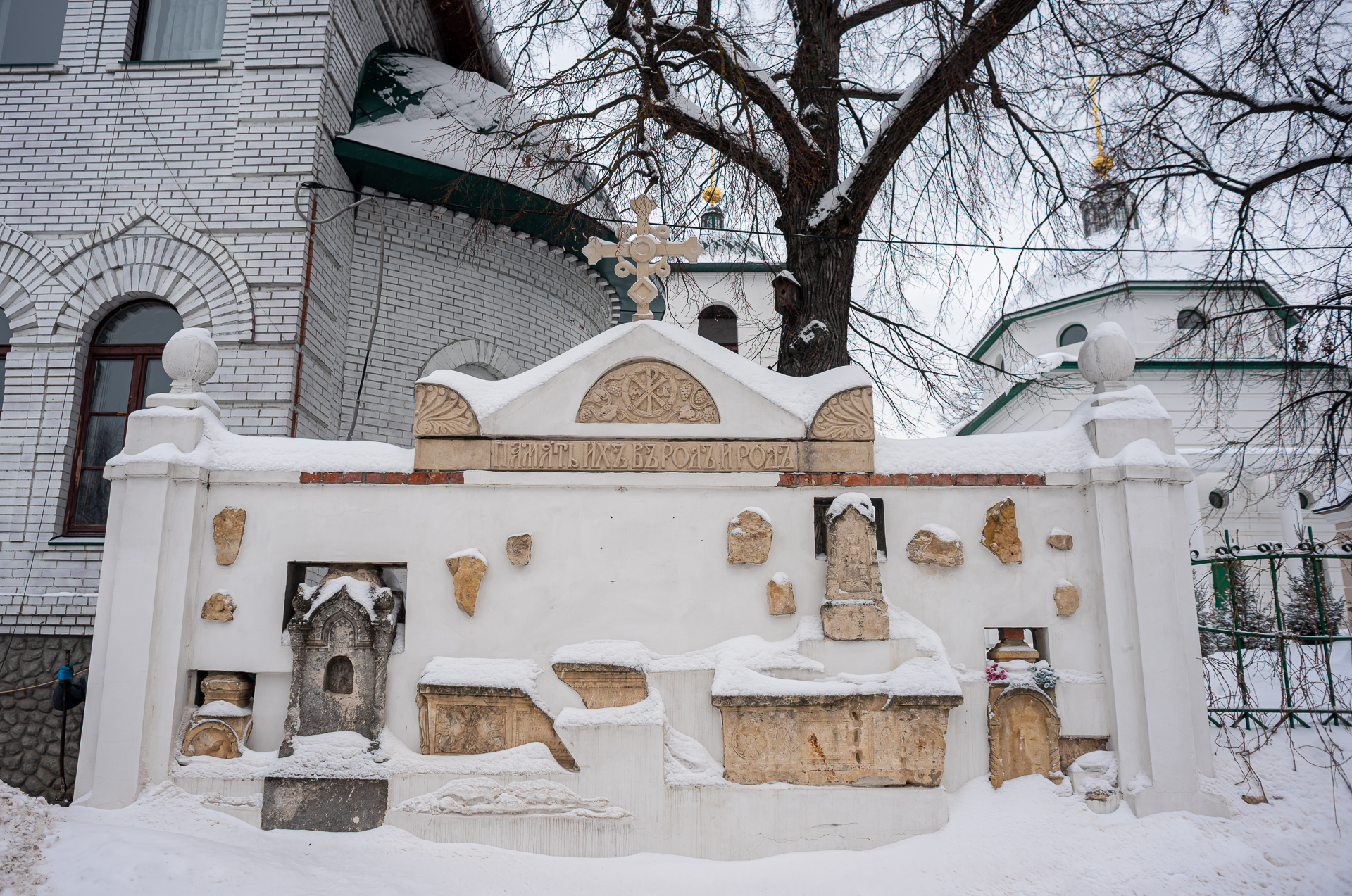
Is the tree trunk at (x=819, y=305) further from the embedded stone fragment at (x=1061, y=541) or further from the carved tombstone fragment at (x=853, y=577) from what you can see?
the embedded stone fragment at (x=1061, y=541)

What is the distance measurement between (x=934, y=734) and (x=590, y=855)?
76.5 inches

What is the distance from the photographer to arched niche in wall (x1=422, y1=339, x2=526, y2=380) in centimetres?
909

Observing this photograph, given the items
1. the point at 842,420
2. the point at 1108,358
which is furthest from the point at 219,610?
the point at 1108,358

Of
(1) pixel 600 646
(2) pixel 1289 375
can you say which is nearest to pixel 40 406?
(1) pixel 600 646

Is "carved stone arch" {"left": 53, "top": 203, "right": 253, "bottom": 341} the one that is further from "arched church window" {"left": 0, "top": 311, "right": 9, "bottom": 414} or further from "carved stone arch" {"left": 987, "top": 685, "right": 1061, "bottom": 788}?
"carved stone arch" {"left": 987, "top": 685, "right": 1061, "bottom": 788}

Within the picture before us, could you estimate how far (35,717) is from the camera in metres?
7.04

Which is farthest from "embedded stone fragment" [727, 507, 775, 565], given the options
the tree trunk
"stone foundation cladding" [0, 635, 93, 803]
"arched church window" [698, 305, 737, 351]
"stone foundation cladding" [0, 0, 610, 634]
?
"arched church window" [698, 305, 737, 351]

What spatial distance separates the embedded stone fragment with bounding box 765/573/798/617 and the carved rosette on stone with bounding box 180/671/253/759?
9.89ft

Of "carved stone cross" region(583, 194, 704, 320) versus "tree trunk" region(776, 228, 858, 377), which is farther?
"tree trunk" region(776, 228, 858, 377)

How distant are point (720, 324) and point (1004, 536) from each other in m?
16.0

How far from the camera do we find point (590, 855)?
14.8 feet

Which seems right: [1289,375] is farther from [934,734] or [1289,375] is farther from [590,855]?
[590,855]

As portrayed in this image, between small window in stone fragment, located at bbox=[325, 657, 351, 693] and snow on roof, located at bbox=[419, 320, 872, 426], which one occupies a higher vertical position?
snow on roof, located at bbox=[419, 320, 872, 426]

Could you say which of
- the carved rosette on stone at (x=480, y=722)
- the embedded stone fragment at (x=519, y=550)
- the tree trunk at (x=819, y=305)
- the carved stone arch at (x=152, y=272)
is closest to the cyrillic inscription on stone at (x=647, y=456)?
the embedded stone fragment at (x=519, y=550)
